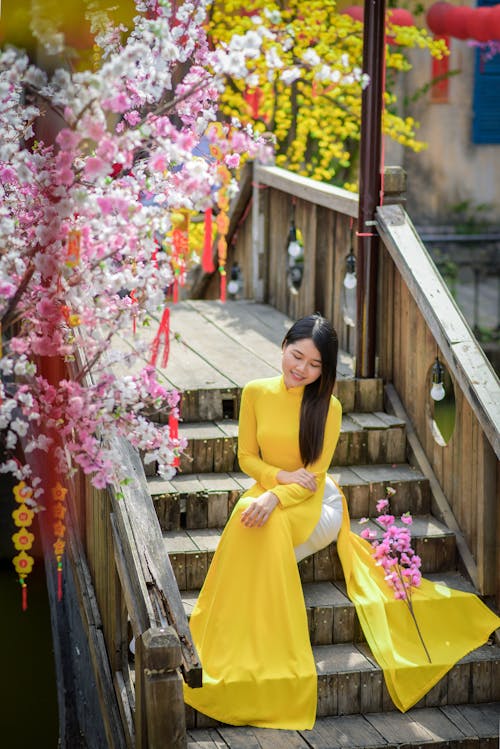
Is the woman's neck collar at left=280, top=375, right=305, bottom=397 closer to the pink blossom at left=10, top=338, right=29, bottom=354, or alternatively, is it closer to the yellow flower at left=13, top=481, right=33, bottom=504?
the yellow flower at left=13, top=481, right=33, bottom=504

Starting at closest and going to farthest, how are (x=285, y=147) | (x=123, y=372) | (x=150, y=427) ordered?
(x=150, y=427), (x=123, y=372), (x=285, y=147)

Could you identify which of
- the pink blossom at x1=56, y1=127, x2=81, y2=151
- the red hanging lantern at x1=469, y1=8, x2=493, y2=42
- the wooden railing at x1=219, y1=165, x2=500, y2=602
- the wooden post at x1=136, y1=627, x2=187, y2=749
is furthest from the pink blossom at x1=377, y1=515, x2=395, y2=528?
the red hanging lantern at x1=469, y1=8, x2=493, y2=42

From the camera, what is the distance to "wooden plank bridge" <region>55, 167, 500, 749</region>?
4496 millimetres

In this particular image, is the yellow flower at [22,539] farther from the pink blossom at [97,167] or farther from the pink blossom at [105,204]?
the pink blossom at [97,167]

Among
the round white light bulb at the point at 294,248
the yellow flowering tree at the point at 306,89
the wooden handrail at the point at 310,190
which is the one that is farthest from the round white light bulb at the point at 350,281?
the yellow flowering tree at the point at 306,89

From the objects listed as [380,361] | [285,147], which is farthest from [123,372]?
[285,147]

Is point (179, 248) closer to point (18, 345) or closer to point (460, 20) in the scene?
point (18, 345)

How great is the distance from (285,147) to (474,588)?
558cm

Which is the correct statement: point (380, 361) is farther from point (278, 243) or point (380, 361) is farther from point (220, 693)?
point (220, 693)

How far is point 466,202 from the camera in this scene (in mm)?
14711

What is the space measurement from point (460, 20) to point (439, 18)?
0.37m

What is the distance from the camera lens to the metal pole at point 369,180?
19.2 feet

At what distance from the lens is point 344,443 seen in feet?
19.2

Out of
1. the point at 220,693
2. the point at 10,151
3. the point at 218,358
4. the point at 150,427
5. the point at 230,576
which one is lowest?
the point at 220,693
